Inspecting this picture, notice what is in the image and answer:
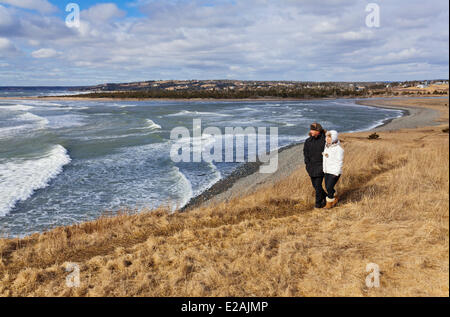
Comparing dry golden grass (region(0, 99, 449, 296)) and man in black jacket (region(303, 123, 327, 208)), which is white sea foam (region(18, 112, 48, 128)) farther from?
man in black jacket (region(303, 123, 327, 208))

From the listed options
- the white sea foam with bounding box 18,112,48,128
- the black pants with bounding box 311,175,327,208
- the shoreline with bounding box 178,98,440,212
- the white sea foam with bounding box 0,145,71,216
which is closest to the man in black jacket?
the black pants with bounding box 311,175,327,208

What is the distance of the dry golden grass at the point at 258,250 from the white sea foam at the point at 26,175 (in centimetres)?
631

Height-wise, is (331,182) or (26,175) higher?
(331,182)

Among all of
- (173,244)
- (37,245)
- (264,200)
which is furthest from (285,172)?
(37,245)

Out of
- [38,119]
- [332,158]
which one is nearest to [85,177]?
[332,158]

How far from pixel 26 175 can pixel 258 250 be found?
45.6 feet

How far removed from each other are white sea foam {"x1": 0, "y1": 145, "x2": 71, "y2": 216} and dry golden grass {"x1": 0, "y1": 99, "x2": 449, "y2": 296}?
249 inches

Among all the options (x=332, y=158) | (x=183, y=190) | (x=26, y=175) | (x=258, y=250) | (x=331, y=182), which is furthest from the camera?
(x=26, y=175)

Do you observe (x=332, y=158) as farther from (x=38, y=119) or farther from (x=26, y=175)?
(x=38, y=119)

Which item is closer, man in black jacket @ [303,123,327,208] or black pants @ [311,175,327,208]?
man in black jacket @ [303,123,327,208]

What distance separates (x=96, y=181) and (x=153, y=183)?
2.56 meters

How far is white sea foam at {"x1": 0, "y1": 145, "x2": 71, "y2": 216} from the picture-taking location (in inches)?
491

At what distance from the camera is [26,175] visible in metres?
15.5

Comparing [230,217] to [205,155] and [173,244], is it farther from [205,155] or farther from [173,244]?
[205,155]
